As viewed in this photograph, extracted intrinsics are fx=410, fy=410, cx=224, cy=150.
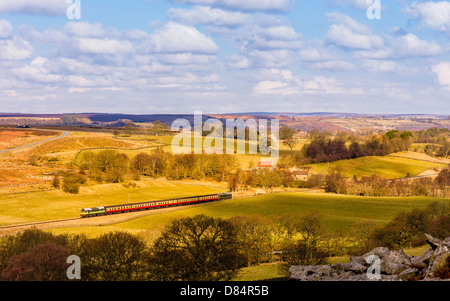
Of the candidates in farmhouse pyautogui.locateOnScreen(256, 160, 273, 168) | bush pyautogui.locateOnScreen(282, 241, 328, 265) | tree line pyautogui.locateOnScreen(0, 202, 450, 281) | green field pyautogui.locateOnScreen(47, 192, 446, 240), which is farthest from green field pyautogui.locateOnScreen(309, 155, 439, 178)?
bush pyautogui.locateOnScreen(282, 241, 328, 265)

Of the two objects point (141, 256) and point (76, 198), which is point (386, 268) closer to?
point (141, 256)

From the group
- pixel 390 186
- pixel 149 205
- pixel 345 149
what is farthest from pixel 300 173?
pixel 149 205

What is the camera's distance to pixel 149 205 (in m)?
88.3

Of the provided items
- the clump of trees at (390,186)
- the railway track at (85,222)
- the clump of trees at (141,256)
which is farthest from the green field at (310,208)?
the clump of trees at (141,256)

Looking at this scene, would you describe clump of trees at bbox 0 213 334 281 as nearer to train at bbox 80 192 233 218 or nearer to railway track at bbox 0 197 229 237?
railway track at bbox 0 197 229 237

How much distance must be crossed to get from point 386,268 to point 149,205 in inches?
2704

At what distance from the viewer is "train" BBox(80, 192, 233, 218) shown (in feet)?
261

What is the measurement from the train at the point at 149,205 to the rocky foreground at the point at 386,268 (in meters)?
58.6

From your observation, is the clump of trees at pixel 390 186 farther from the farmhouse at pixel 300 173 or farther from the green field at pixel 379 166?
the green field at pixel 379 166

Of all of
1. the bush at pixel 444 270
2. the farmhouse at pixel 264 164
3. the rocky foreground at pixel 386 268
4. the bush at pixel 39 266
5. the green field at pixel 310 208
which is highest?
the bush at pixel 444 270

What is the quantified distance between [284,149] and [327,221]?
10719 centimetres

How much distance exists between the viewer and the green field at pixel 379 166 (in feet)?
453

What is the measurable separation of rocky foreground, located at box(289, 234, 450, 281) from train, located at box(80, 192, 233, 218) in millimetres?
58629

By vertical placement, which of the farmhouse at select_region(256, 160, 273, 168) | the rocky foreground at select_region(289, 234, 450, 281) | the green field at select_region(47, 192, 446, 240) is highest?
the rocky foreground at select_region(289, 234, 450, 281)
